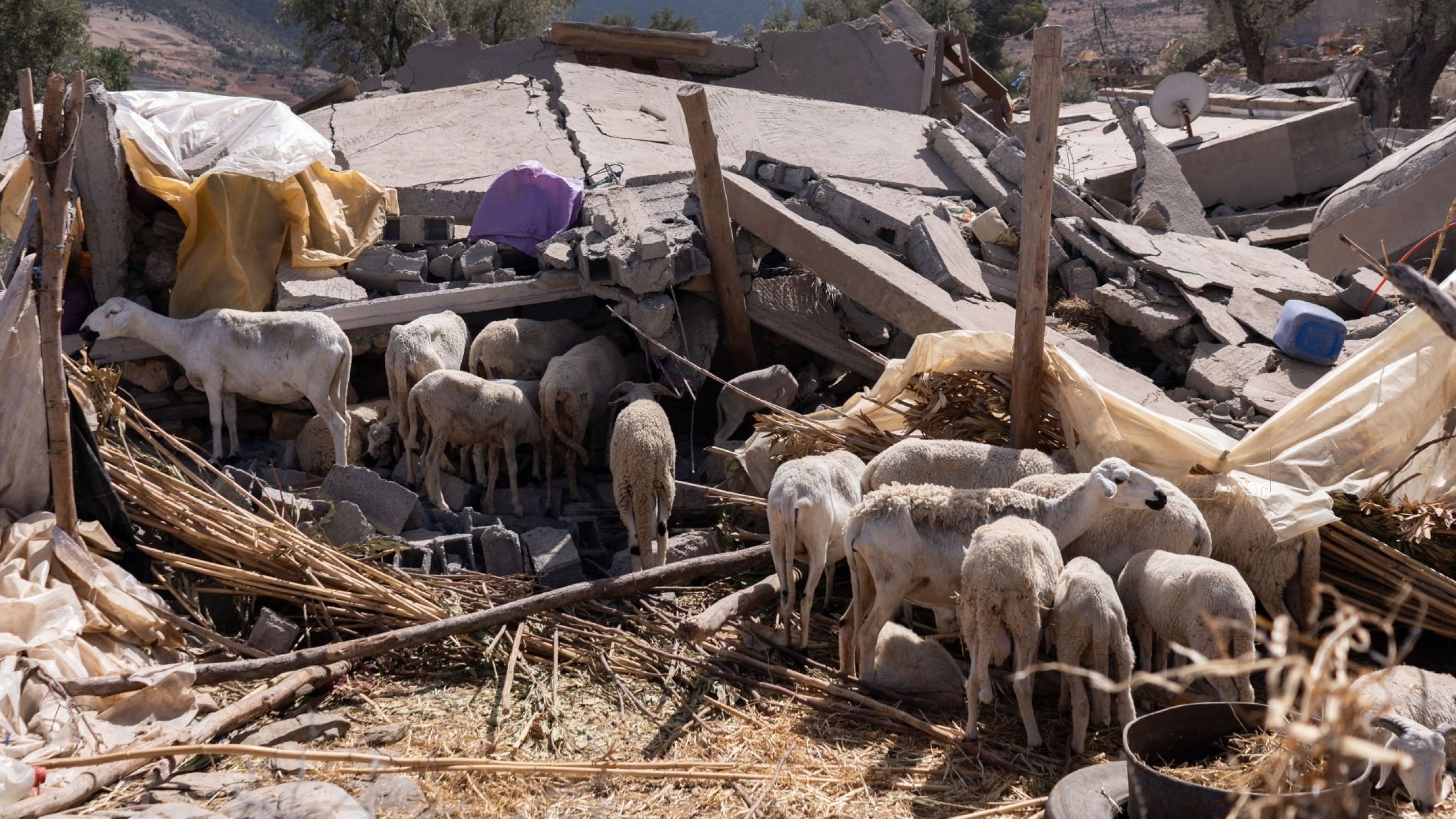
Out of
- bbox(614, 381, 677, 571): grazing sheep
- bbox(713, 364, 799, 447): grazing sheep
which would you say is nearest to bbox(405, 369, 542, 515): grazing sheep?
bbox(614, 381, 677, 571): grazing sheep

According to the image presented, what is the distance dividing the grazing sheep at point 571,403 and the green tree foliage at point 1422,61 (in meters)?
20.6

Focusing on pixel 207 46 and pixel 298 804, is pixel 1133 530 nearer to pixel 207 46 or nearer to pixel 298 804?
pixel 298 804

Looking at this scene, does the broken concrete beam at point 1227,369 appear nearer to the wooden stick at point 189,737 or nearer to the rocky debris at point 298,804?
the wooden stick at point 189,737

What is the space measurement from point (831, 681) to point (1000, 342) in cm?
242

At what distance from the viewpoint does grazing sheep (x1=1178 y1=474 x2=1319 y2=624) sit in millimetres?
6234

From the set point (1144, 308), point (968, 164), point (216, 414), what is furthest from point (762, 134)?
point (216, 414)

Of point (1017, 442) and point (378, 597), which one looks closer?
point (378, 597)

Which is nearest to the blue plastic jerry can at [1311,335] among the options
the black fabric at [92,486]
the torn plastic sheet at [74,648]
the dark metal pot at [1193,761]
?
the dark metal pot at [1193,761]

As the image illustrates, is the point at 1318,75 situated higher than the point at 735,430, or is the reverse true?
the point at 1318,75

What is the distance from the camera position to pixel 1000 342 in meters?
7.39

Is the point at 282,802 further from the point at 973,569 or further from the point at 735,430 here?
the point at 735,430

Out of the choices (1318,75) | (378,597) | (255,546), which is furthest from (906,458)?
(1318,75)

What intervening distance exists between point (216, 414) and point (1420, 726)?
7.61m

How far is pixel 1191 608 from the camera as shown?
5.42 m
